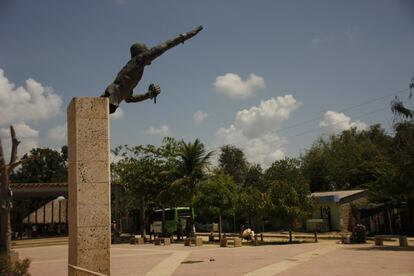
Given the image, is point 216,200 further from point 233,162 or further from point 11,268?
point 233,162

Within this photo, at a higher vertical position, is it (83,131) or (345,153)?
(345,153)

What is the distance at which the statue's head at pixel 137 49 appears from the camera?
33.2ft

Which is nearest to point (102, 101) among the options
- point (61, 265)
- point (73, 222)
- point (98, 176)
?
point (98, 176)

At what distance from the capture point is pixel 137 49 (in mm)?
10148

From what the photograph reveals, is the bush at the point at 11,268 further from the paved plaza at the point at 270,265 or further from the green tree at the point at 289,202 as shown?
the green tree at the point at 289,202

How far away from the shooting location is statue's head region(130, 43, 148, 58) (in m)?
10.1

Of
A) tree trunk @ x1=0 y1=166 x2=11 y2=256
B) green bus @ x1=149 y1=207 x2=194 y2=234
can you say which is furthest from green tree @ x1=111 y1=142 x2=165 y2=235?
tree trunk @ x1=0 y1=166 x2=11 y2=256

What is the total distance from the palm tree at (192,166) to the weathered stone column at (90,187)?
22.1 meters

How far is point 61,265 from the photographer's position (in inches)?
704

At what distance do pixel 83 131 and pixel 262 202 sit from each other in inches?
767

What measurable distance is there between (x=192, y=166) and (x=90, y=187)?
22653 mm

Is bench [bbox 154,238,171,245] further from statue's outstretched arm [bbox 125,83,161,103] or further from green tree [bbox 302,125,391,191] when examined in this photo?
green tree [bbox 302,125,391,191]

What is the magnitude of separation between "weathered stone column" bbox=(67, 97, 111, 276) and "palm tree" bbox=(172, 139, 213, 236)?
22081 mm

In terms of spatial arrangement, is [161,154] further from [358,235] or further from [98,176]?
[98,176]
